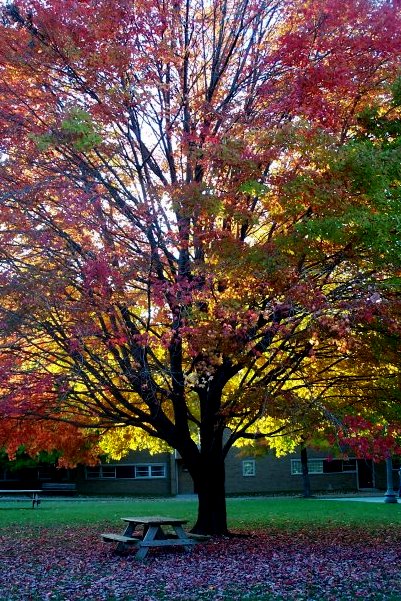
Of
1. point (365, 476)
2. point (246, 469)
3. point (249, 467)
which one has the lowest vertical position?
point (365, 476)

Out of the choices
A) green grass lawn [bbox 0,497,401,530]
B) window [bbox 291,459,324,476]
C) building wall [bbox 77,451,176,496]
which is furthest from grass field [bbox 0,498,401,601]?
window [bbox 291,459,324,476]

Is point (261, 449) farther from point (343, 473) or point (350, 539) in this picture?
point (343, 473)

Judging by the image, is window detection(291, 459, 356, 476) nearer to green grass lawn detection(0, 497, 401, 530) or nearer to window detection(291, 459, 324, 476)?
window detection(291, 459, 324, 476)

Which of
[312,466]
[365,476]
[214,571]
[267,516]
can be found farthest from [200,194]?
[365,476]

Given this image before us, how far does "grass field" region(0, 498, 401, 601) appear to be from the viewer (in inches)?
382

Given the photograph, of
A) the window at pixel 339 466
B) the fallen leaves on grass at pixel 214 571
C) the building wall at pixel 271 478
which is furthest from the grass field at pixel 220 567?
the window at pixel 339 466

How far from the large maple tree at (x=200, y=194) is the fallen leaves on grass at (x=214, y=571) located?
101 inches

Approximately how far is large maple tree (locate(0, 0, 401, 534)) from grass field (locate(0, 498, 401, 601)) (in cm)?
259

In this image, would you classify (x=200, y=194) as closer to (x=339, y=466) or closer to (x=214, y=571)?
(x=214, y=571)

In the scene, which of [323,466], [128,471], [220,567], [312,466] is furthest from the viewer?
[323,466]

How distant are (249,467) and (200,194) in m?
36.6

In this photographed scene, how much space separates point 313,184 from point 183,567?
6.38 m

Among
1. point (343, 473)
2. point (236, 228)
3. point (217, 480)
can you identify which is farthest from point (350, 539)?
point (343, 473)

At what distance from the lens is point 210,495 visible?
16.7m
